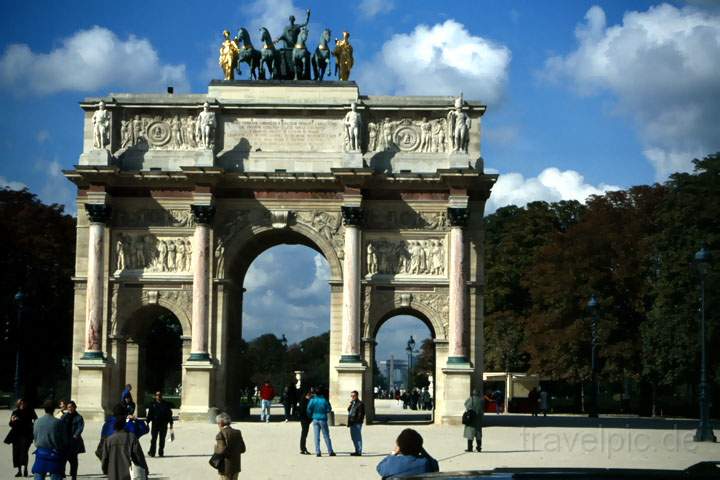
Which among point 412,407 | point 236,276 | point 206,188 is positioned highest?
point 206,188

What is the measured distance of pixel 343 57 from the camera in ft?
150

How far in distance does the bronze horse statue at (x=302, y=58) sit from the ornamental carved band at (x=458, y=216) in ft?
23.6

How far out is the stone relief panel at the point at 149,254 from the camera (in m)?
44.5

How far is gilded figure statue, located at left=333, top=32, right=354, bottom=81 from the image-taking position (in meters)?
45.7

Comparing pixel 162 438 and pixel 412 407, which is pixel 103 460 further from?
pixel 412 407

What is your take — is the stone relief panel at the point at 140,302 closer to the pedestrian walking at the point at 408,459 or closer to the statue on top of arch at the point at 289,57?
the statue on top of arch at the point at 289,57

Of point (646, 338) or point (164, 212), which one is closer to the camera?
point (164, 212)

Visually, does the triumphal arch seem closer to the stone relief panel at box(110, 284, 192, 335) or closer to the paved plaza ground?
the stone relief panel at box(110, 284, 192, 335)

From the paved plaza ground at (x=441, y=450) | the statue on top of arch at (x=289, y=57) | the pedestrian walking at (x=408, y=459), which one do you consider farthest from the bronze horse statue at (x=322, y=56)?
the pedestrian walking at (x=408, y=459)

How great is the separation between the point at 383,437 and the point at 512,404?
2758 centimetres

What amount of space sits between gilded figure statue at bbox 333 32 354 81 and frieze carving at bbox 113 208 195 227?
7.23 m

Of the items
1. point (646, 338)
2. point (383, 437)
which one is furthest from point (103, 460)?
point (646, 338)

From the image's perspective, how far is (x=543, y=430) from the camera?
39.1 meters

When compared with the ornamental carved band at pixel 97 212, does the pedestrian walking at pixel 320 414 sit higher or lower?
lower
